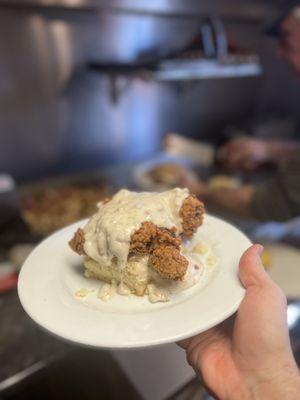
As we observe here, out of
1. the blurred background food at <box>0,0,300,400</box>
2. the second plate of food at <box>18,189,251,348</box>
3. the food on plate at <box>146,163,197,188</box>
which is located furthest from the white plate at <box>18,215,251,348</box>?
the food on plate at <box>146,163,197,188</box>

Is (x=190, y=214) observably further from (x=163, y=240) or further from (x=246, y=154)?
(x=246, y=154)

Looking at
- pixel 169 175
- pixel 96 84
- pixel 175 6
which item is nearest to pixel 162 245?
pixel 169 175

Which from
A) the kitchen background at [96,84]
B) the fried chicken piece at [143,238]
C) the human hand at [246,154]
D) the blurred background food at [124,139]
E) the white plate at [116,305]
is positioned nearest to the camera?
the white plate at [116,305]

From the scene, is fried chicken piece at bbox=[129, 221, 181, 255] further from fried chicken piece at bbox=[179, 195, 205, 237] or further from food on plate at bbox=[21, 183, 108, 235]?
→ food on plate at bbox=[21, 183, 108, 235]

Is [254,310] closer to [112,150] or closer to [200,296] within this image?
[200,296]

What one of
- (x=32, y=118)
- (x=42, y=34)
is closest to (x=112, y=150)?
(x=32, y=118)

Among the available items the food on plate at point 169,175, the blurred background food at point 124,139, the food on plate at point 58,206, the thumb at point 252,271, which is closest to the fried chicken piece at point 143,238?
the thumb at point 252,271

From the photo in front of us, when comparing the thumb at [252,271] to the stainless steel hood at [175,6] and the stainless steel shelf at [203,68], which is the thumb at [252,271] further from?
A: the stainless steel hood at [175,6]
